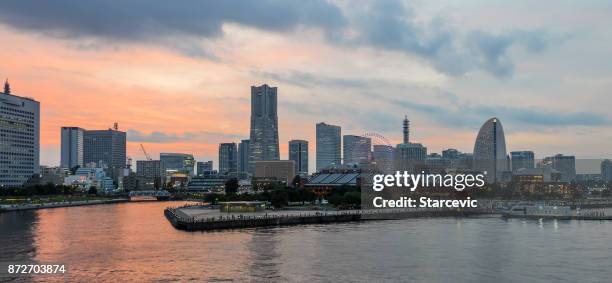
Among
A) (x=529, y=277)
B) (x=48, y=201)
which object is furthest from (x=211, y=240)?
(x=48, y=201)

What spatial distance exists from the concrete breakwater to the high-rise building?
11534cm

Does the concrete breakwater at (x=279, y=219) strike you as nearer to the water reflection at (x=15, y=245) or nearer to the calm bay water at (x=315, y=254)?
the calm bay water at (x=315, y=254)

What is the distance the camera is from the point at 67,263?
144ft

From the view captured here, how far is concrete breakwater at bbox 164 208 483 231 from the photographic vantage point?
72.4m

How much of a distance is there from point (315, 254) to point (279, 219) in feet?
102

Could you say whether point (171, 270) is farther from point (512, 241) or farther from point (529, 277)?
point (512, 241)

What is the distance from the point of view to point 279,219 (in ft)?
260

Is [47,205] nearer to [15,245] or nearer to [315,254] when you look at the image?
[15,245]

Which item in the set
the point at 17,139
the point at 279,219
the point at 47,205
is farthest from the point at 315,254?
the point at 17,139

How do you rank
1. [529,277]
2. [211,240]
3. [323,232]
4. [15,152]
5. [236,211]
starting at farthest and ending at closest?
[15,152] → [236,211] → [323,232] → [211,240] → [529,277]

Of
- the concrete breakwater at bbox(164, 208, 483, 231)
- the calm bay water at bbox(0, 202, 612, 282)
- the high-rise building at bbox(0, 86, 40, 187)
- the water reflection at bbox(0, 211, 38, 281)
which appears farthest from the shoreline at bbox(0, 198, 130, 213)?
the calm bay water at bbox(0, 202, 612, 282)

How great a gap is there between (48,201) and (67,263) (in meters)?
108

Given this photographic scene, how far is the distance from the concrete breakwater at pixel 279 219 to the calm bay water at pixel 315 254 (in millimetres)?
3957

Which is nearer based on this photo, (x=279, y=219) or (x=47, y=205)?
(x=279, y=219)
